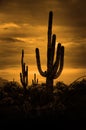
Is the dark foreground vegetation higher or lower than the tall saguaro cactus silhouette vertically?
lower

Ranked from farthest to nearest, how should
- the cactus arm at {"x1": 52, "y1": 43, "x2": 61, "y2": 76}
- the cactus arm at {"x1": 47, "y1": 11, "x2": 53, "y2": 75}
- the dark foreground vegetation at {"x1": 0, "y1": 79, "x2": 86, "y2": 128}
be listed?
the cactus arm at {"x1": 47, "y1": 11, "x2": 53, "y2": 75}, the cactus arm at {"x1": 52, "y1": 43, "x2": 61, "y2": 76}, the dark foreground vegetation at {"x1": 0, "y1": 79, "x2": 86, "y2": 128}

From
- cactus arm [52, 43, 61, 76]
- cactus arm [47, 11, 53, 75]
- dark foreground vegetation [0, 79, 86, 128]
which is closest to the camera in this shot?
dark foreground vegetation [0, 79, 86, 128]

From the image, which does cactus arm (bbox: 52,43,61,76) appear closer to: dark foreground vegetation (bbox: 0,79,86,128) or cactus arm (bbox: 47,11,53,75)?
cactus arm (bbox: 47,11,53,75)

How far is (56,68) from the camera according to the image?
2052cm

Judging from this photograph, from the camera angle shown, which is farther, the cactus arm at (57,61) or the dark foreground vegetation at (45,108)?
the cactus arm at (57,61)

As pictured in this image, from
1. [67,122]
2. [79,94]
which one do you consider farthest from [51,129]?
[79,94]

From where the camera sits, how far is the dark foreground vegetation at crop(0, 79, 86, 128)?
1741 cm

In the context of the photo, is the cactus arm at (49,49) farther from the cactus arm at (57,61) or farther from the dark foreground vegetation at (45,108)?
the dark foreground vegetation at (45,108)

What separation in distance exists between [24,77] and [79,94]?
3.71 m

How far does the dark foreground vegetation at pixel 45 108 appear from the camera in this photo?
57.1 feet

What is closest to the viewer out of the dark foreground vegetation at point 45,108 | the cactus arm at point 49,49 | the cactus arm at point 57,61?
the dark foreground vegetation at point 45,108

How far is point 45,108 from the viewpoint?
62.8 feet

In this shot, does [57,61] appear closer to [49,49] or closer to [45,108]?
[49,49]

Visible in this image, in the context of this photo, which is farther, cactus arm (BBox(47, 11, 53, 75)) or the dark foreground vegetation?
cactus arm (BBox(47, 11, 53, 75))
